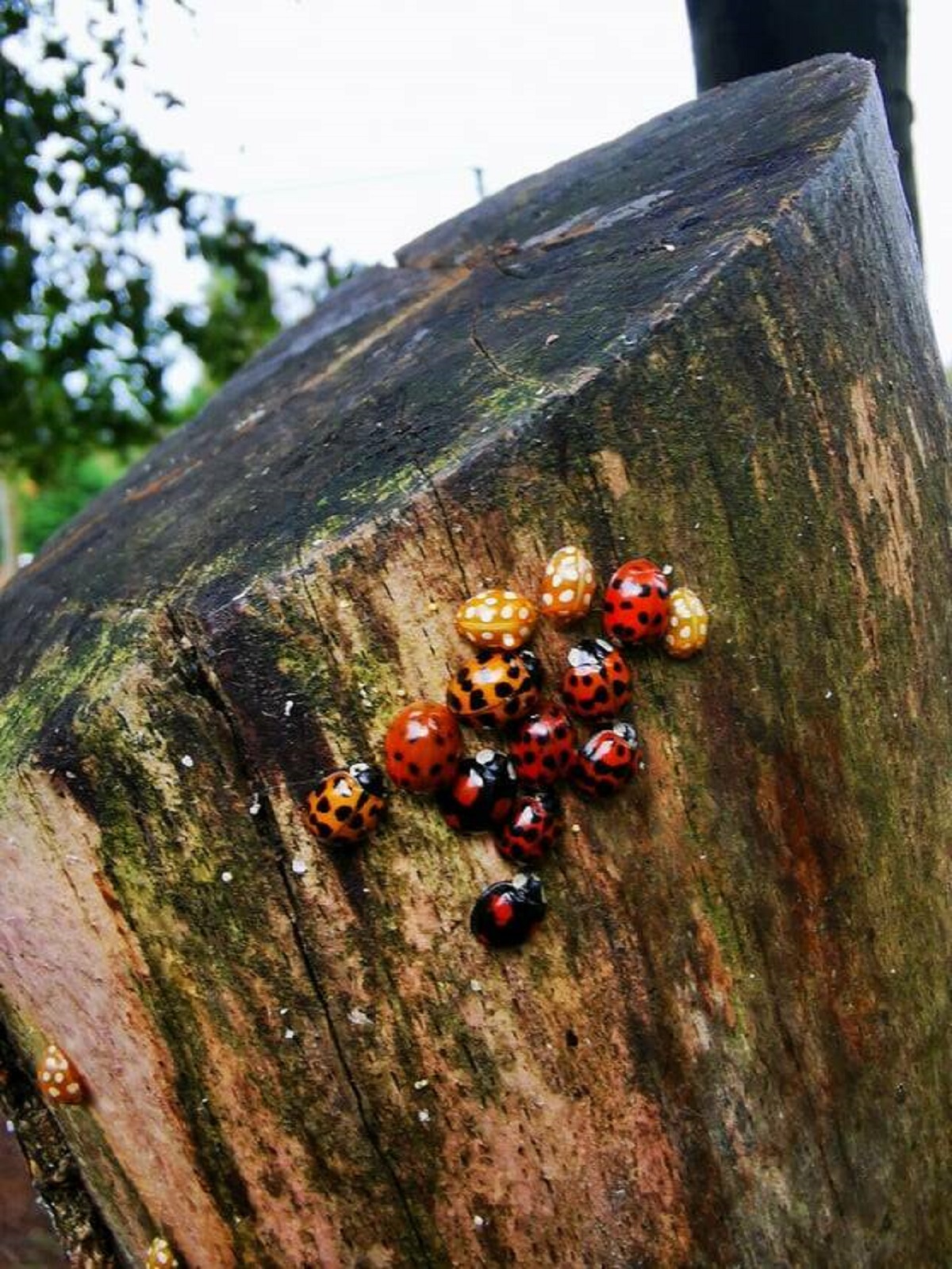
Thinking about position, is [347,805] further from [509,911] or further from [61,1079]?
[61,1079]

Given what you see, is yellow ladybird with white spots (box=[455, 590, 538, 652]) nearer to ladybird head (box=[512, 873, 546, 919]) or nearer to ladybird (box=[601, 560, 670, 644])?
ladybird (box=[601, 560, 670, 644])

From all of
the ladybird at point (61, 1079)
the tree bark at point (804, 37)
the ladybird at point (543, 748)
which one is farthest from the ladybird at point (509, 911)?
the tree bark at point (804, 37)

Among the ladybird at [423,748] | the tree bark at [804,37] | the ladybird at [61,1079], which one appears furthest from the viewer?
the tree bark at [804,37]

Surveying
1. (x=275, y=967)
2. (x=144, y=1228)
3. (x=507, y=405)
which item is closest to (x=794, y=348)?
(x=507, y=405)

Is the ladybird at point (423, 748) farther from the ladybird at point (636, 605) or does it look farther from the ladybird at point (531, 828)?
the ladybird at point (636, 605)

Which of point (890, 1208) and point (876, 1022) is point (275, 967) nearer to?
point (876, 1022)

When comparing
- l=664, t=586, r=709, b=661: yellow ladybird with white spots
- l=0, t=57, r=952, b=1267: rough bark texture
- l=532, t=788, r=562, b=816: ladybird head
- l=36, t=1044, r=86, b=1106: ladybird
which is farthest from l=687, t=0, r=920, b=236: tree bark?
l=36, t=1044, r=86, b=1106: ladybird

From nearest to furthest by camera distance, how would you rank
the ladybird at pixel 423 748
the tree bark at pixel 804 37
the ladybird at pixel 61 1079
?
1. the ladybird at pixel 423 748
2. the ladybird at pixel 61 1079
3. the tree bark at pixel 804 37
